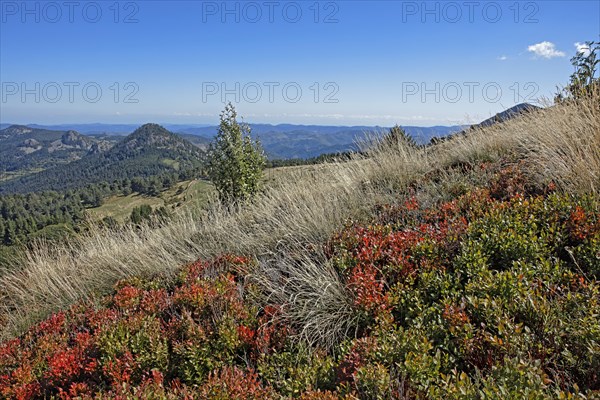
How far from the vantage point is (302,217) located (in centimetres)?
492

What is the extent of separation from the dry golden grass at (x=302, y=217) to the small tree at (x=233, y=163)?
412cm

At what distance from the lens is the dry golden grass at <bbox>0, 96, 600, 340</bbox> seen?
444 cm

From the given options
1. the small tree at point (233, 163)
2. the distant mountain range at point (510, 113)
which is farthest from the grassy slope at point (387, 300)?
the small tree at point (233, 163)

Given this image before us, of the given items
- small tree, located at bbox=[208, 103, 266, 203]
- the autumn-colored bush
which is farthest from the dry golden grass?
small tree, located at bbox=[208, 103, 266, 203]

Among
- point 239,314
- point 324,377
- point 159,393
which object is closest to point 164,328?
point 239,314

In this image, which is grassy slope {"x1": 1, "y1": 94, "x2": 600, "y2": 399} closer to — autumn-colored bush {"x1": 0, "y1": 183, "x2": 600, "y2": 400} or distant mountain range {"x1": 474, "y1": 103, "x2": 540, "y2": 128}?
autumn-colored bush {"x1": 0, "y1": 183, "x2": 600, "y2": 400}

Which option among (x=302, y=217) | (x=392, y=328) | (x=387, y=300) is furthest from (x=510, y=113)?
→ (x=392, y=328)

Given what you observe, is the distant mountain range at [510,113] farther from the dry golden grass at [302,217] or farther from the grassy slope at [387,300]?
the grassy slope at [387,300]

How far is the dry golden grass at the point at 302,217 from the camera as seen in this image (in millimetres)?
4438

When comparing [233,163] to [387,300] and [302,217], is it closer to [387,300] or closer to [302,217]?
[302,217]

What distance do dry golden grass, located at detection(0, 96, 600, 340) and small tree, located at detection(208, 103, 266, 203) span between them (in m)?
4.12

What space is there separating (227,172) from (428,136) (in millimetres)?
6742

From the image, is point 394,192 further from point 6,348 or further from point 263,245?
point 6,348

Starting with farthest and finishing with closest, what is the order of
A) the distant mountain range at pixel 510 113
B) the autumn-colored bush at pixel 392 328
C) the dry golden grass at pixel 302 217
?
the distant mountain range at pixel 510 113 → the dry golden grass at pixel 302 217 → the autumn-colored bush at pixel 392 328
